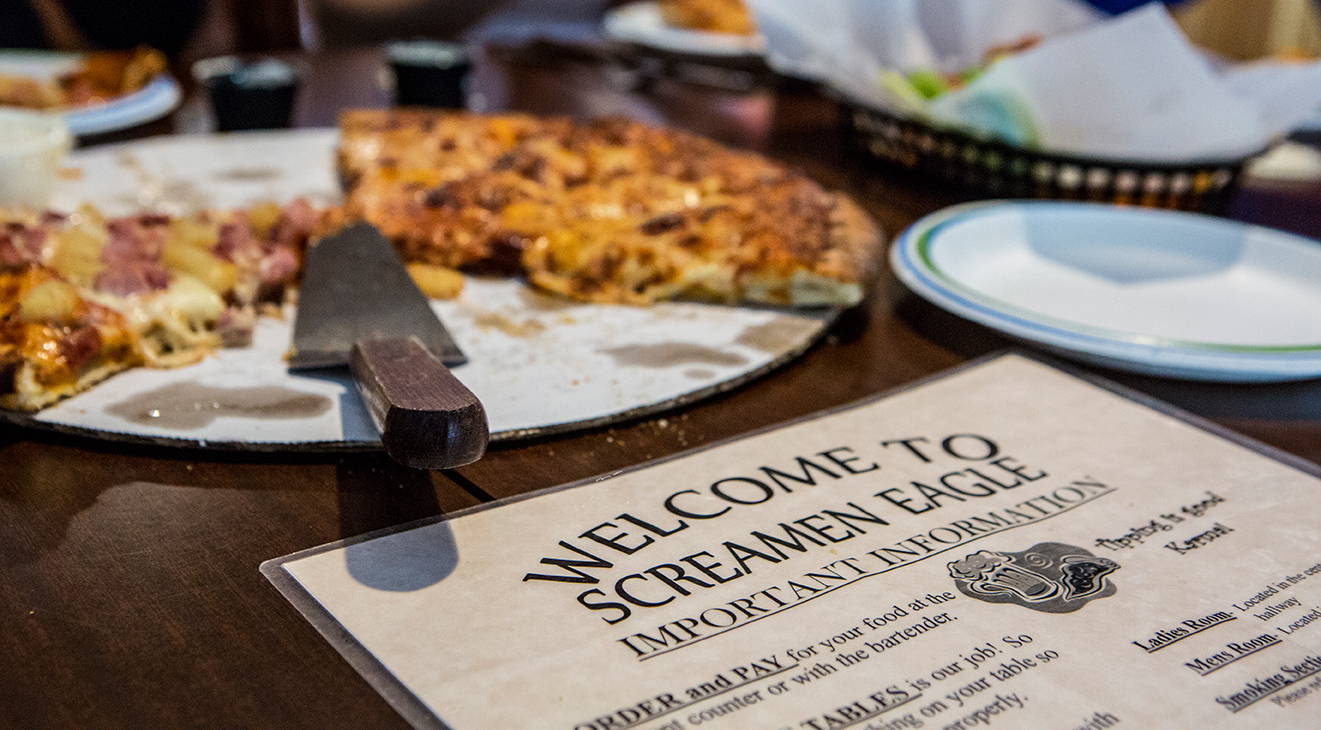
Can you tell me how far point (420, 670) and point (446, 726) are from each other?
0.16 feet

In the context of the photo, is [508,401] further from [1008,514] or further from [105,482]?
[1008,514]

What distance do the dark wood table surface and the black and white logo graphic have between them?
28 centimetres

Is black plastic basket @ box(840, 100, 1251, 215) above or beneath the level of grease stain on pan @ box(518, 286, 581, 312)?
above

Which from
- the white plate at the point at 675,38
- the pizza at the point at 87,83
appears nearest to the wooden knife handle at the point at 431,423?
the pizza at the point at 87,83

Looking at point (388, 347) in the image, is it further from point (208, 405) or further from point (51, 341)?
point (51, 341)

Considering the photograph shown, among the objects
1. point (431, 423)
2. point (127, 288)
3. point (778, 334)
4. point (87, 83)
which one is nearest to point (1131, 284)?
point (778, 334)

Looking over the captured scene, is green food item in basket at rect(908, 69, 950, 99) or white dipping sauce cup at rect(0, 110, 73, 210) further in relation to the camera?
green food item in basket at rect(908, 69, 950, 99)

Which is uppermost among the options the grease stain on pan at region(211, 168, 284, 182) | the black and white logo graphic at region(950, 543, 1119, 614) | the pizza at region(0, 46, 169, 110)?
the pizza at region(0, 46, 169, 110)

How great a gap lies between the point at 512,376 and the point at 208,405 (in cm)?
28

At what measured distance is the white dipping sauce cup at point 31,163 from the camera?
142cm

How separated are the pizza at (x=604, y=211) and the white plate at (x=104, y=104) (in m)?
0.50

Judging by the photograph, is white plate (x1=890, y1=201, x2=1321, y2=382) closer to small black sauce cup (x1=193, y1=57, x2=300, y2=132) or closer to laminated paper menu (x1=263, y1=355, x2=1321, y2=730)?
laminated paper menu (x1=263, y1=355, x2=1321, y2=730)

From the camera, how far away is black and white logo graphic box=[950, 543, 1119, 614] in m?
0.69

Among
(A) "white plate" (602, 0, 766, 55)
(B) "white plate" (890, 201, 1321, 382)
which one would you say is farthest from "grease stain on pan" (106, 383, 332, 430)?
(A) "white plate" (602, 0, 766, 55)
